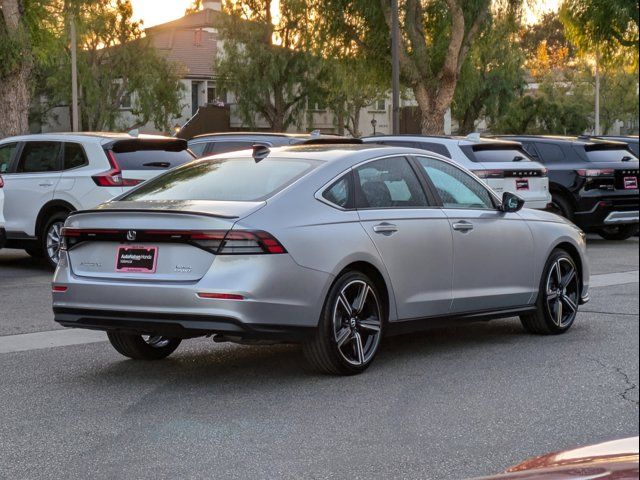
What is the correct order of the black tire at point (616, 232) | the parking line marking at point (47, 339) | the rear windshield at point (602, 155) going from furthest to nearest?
the black tire at point (616, 232), the rear windshield at point (602, 155), the parking line marking at point (47, 339)

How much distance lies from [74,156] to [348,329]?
28.8 feet

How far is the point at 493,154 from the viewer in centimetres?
1762

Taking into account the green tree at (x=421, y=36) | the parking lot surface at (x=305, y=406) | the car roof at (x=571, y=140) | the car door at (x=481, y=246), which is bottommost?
the parking lot surface at (x=305, y=406)

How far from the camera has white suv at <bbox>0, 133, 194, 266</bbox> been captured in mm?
15086

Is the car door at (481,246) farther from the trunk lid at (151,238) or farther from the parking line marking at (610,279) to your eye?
the parking line marking at (610,279)

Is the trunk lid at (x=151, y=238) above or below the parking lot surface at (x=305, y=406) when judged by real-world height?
above

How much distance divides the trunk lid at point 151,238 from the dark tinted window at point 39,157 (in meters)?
8.25

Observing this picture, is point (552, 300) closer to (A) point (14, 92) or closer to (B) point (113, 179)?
(B) point (113, 179)

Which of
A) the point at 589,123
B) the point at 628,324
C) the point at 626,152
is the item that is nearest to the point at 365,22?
the point at 626,152

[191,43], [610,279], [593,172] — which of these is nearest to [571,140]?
[593,172]

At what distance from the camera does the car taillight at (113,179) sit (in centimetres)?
1497

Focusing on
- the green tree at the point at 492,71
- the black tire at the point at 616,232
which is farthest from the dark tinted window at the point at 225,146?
the green tree at the point at 492,71

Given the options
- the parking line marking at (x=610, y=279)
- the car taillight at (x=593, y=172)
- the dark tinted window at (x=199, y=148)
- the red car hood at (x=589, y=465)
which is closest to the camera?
the red car hood at (x=589, y=465)

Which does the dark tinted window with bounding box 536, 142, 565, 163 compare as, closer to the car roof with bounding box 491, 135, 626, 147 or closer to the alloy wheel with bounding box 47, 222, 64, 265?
the car roof with bounding box 491, 135, 626, 147
